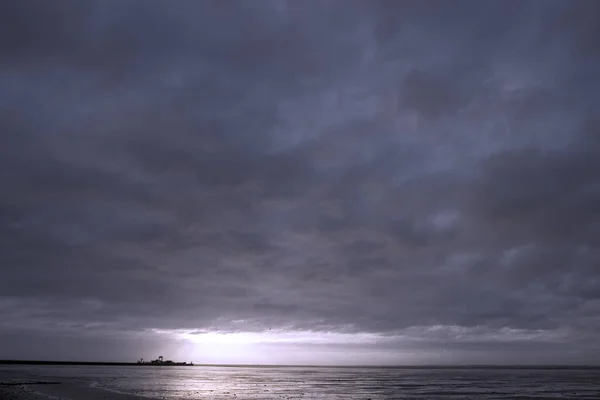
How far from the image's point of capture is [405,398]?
6419 cm

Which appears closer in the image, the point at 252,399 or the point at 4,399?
the point at 4,399

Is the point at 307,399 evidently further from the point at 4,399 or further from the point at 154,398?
the point at 4,399

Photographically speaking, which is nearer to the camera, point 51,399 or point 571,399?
point 51,399

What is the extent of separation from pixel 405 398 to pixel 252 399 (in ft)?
64.6

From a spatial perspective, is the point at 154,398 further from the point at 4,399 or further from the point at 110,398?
the point at 4,399

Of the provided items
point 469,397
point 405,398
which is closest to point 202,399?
point 405,398

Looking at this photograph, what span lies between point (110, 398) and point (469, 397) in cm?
4553

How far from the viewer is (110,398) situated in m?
61.4

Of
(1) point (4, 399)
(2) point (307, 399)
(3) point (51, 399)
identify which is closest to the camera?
(1) point (4, 399)

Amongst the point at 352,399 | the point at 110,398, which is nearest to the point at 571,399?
the point at 352,399

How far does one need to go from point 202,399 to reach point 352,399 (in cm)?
1849

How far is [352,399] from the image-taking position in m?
62.7

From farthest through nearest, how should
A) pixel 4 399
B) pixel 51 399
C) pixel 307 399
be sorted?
pixel 307 399 → pixel 51 399 → pixel 4 399

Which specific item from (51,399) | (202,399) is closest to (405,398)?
(202,399)
